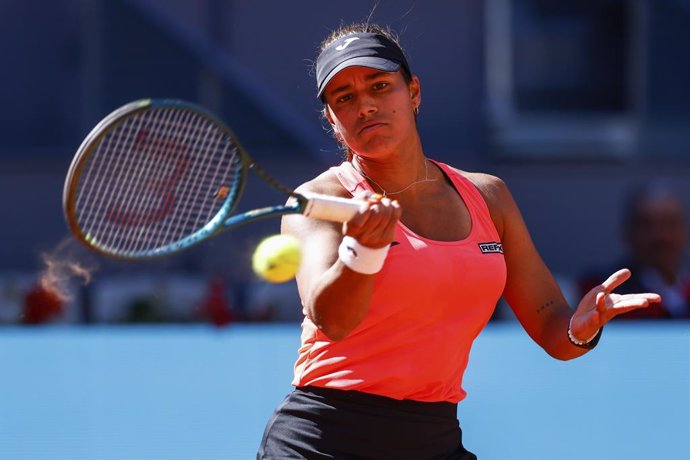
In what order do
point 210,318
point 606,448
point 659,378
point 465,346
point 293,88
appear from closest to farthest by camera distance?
1. point 465,346
2. point 606,448
3. point 659,378
4. point 210,318
5. point 293,88

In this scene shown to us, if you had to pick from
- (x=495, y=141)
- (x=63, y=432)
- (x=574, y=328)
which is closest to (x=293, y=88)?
(x=495, y=141)

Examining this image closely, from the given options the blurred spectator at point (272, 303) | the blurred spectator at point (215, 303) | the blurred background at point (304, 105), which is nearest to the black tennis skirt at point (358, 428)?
the blurred spectator at point (215, 303)

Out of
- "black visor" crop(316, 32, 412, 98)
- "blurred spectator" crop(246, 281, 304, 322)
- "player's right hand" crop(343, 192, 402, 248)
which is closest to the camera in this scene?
"player's right hand" crop(343, 192, 402, 248)

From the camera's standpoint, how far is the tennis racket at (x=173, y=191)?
8.41ft

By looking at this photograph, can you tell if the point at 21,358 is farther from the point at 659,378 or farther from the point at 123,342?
the point at 659,378

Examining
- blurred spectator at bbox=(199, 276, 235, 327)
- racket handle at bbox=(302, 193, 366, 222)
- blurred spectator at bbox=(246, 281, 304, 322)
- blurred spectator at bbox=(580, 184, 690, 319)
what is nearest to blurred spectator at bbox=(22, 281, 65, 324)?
blurred spectator at bbox=(199, 276, 235, 327)

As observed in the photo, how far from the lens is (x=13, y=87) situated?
9.38m

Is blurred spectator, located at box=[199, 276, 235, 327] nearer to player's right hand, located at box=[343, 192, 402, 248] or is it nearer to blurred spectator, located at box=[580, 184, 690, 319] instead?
blurred spectator, located at box=[580, 184, 690, 319]

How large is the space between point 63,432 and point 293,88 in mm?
5347

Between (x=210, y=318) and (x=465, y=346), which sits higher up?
(x=465, y=346)

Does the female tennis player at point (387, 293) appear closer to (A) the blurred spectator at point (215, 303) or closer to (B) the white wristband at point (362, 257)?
(B) the white wristband at point (362, 257)

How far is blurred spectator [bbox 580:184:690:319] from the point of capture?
22.7 ft

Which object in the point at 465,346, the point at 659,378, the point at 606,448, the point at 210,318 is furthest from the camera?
Result: the point at 210,318

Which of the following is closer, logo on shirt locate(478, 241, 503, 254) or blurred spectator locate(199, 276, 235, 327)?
logo on shirt locate(478, 241, 503, 254)
